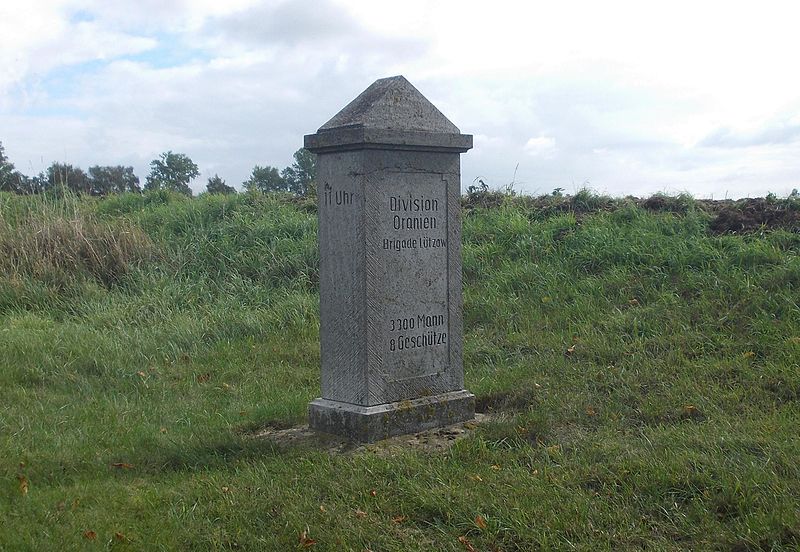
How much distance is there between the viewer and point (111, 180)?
69.2ft

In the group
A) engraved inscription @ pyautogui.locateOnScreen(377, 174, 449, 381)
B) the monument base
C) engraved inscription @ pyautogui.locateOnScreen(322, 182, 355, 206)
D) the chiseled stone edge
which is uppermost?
the chiseled stone edge

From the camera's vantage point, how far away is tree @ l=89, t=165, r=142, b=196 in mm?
17750

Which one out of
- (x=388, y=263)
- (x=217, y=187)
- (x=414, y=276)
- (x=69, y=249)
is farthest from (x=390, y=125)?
(x=217, y=187)

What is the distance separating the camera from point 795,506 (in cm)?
409

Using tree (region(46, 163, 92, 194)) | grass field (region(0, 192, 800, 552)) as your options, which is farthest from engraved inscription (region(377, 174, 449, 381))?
tree (region(46, 163, 92, 194))

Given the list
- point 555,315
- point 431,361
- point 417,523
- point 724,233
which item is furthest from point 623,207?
point 417,523

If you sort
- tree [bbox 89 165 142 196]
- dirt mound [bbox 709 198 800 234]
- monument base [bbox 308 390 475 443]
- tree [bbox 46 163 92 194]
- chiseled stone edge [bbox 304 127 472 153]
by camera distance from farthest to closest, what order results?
1. tree [bbox 89 165 142 196]
2. tree [bbox 46 163 92 194]
3. dirt mound [bbox 709 198 800 234]
4. monument base [bbox 308 390 475 443]
5. chiseled stone edge [bbox 304 127 472 153]

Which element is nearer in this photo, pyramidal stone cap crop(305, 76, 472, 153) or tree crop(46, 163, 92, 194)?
pyramidal stone cap crop(305, 76, 472, 153)

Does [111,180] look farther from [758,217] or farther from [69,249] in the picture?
[758,217]

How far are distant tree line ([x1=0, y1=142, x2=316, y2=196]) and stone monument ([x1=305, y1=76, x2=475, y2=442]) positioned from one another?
8222mm

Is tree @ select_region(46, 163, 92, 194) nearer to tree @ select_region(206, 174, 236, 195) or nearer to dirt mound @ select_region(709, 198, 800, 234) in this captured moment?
tree @ select_region(206, 174, 236, 195)

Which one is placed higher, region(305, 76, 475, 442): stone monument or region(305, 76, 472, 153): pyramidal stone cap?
region(305, 76, 472, 153): pyramidal stone cap

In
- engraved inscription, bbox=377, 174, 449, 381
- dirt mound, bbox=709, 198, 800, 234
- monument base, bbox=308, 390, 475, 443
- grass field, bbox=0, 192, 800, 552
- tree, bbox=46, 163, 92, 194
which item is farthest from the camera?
tree, bbox=46, 163, 92, 194

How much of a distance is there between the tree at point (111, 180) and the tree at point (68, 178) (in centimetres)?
20
